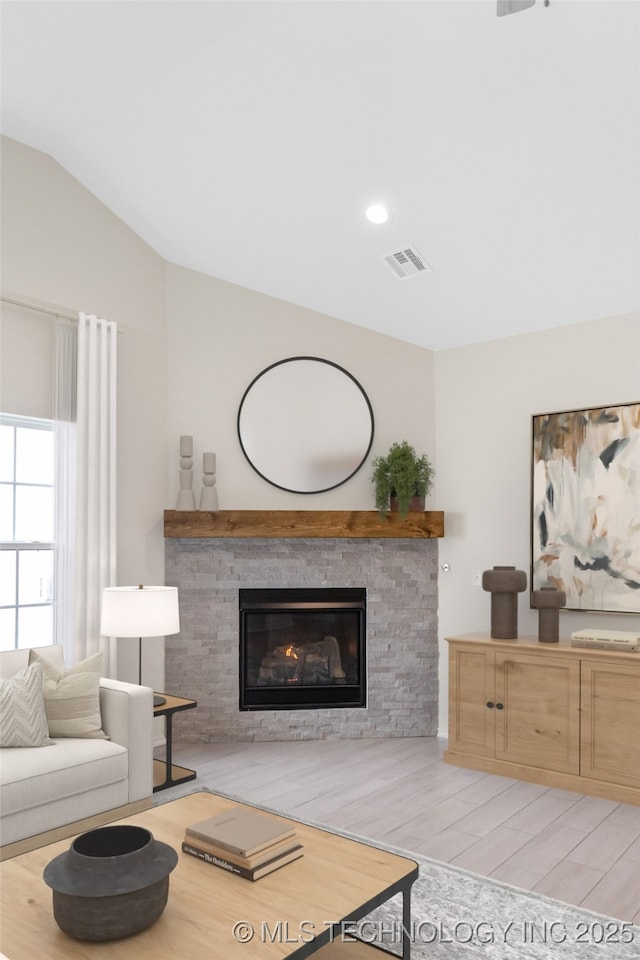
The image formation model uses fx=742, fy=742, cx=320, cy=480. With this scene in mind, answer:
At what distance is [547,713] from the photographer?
3914 millimetres

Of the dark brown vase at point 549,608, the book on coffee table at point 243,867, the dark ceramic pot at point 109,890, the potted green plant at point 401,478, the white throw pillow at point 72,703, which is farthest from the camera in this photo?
the potted green plant at point 401,478

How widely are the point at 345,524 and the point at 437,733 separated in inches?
59.9

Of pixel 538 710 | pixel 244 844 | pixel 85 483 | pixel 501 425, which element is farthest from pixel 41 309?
pixel 538 710

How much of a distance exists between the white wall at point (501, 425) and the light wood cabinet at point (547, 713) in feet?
1.57

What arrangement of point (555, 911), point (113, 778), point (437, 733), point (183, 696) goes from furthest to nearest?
point (437, 733) < point (183, 696) < point (113, 778) < point (555, 911)

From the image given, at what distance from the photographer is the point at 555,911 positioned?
8.35ft

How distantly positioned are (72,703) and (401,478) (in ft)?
7.76

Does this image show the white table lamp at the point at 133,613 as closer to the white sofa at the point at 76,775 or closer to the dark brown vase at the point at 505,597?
the white sofa at the point at 76,775

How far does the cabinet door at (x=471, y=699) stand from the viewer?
414 centimetres

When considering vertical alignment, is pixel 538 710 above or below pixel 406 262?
below

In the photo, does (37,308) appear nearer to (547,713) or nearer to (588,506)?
(588,506)

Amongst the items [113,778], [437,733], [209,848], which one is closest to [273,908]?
[209,848]

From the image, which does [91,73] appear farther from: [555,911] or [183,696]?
[555,911]

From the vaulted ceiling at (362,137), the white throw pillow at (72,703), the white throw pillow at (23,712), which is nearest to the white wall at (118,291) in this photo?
the vaulted ceiling at (362,137)
